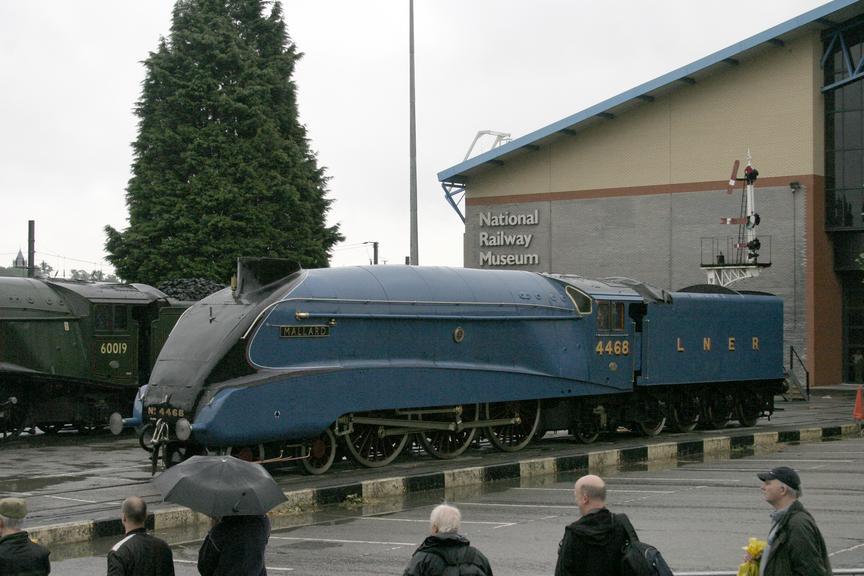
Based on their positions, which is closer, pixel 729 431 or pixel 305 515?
pixel 305 515

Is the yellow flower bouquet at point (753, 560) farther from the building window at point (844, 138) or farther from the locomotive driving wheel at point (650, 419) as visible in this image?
the building window at point (844, 138)

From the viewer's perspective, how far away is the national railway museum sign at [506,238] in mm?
44500

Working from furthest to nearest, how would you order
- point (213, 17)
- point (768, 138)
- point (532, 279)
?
1. point (213, 17)
2. point (768, 138)
3. point (532, 279)

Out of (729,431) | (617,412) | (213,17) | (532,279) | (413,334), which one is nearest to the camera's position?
(413,334)

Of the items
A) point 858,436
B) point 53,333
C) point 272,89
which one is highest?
point 272,89

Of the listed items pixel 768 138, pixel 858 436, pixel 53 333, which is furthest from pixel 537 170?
pixel 53 333

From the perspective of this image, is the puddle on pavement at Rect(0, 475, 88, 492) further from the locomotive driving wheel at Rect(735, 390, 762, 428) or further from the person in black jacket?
the locomotive driving wheel at Rect(735, 390, 762, 428)

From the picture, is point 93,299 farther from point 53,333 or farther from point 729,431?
point 729,431

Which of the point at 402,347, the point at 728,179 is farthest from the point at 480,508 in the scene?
the point at 728,179

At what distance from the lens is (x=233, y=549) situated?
22.7 feet

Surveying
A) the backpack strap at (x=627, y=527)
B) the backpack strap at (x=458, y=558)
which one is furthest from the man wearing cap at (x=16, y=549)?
the backpack strap at (x=627, y=527)

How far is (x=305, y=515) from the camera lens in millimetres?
14008

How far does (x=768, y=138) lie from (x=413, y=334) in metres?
24.5

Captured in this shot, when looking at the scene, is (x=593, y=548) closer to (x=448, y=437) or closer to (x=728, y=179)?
(x=448, y=437)
